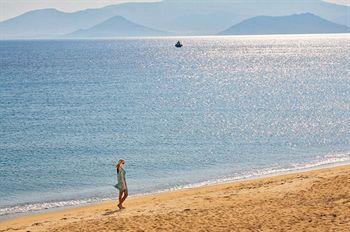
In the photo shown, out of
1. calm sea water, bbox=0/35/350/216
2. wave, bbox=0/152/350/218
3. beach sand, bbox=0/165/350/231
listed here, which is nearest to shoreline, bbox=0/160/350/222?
wave, bbox=0/152/350/218

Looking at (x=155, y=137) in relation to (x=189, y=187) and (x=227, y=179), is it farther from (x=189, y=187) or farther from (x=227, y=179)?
(x=189, y=187)

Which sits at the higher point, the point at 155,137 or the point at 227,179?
the point at 155,137

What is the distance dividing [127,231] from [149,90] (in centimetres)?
7001

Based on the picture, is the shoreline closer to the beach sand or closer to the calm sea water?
the calm sea water

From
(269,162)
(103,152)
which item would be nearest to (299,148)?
(269,162)

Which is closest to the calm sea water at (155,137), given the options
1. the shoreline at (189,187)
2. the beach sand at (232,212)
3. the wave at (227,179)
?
the wave at (227,179)

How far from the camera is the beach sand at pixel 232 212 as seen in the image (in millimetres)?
20062

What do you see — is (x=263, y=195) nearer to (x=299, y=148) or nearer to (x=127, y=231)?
(x=127, y=231)

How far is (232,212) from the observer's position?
21.9m

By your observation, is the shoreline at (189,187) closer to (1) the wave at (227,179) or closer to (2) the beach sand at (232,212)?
(1) the wave at (227,179)

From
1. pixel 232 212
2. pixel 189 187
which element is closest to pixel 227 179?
pixel 189 187

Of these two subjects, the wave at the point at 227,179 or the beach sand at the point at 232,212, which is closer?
the beach sand at the point at 232,212

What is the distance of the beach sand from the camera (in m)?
20.1

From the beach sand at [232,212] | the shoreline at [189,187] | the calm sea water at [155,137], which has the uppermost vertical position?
the calm sea water at [155,137]
